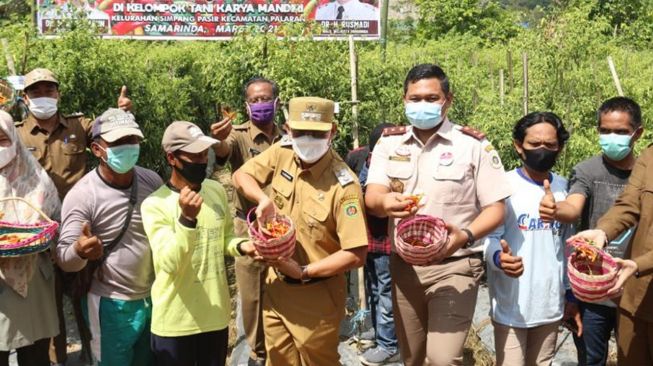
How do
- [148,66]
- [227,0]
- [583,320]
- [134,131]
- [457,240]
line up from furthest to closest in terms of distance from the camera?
[227,0], [148,66], [583,320], [134,131], [457,240]

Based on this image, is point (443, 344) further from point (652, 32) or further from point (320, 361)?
point (652, 32)

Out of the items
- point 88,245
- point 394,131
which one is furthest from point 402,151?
point 88,245

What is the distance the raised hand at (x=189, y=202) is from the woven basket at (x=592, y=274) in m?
1.77

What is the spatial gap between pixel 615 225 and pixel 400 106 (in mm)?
4142

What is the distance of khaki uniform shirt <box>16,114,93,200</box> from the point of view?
15.9 ft

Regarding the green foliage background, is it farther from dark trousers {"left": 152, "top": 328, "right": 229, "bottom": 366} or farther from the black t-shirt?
dark trousers {"left": 152, "top": 328, "right": 229, "bottom": 366}

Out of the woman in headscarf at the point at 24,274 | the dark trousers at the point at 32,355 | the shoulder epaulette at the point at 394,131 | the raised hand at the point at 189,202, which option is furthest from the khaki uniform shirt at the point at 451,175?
the dark trousers at the point at 32,355

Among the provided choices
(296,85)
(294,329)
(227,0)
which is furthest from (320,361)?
(227,0)

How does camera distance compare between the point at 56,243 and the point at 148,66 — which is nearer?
the point at 56,243

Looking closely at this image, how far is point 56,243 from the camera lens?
11.8 feet

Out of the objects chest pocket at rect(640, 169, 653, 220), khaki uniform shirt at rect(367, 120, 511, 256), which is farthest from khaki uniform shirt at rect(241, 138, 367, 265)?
chest pocket at rect(640, 169, 653, 220)

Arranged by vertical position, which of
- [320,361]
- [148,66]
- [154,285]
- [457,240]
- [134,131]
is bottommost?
[320,361]

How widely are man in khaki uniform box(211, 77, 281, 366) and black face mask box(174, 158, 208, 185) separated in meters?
1.15

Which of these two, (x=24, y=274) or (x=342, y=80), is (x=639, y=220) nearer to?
(x=24, y=274)
